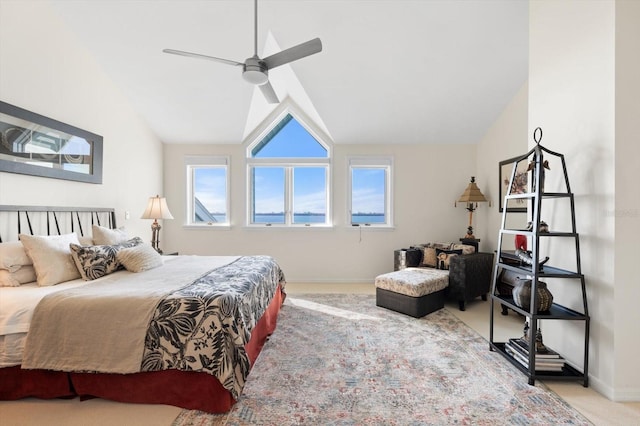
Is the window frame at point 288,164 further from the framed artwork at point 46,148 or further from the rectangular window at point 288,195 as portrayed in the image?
the framed artwork at point 46,148

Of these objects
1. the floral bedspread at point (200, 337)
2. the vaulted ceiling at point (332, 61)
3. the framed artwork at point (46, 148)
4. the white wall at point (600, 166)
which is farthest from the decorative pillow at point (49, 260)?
the white wall at point (600, 166)

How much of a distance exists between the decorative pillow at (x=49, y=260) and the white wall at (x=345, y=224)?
270 cm

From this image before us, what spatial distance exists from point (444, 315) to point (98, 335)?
3.37 m

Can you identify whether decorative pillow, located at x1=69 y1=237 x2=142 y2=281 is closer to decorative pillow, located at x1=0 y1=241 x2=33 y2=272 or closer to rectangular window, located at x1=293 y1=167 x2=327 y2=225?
decorative pillow, located at x1=0 y1=241 x2=33 y2=272

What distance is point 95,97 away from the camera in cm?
362

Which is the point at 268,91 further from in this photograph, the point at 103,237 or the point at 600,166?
the point at 600,166

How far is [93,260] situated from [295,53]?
2392mm

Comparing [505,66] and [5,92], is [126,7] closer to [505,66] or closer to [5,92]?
[5,92]

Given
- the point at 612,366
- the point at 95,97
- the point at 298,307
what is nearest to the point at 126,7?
the point at 95,97

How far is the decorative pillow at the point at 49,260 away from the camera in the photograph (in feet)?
7.33

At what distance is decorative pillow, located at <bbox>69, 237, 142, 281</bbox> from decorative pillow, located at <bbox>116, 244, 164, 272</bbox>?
0.22ft

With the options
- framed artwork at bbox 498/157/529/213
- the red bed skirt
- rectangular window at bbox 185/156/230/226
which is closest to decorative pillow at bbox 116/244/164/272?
the red bed skirt

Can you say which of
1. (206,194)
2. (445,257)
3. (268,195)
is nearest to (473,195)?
(445,257)

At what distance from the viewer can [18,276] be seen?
2.21 meters
